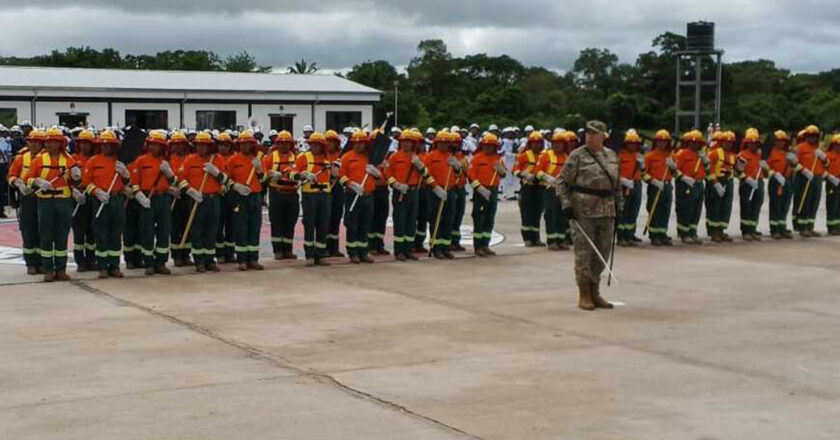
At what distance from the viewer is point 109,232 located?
50.3ft

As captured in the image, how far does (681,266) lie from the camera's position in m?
17.1

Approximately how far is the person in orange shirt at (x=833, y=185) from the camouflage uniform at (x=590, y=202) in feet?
32.0

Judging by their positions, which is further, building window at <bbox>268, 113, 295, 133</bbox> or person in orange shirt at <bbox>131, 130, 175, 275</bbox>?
building window at <bbox>268, 113, 295, 133</bbox>

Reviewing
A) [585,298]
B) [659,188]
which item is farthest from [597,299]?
[659,188]

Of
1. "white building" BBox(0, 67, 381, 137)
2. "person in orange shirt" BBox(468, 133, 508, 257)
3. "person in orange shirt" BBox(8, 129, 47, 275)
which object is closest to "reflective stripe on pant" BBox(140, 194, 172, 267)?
"person in orange shirt" BBox(8, 129, 47, 275)

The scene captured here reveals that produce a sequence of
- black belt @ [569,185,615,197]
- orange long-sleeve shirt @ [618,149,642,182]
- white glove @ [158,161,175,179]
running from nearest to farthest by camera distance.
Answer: black belt @ [569,185,615,197]
white glove @ [158,161,175,179]
orange long-sleeve shirt @ [618,149,642,182]

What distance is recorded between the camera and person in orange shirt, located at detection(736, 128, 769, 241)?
2077 centimetres

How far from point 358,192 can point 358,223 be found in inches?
21.6

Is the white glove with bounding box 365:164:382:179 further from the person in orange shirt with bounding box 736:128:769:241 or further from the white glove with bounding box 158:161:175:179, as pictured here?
the person in orange shirt with bounding box 736:128:769:241

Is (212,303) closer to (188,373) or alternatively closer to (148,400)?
(188,373)

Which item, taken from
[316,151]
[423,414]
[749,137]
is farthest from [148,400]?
[749,137]

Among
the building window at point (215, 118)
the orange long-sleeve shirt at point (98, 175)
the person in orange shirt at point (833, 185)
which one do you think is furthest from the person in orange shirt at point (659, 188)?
the building window at point (215, 118)

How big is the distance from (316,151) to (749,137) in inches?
326

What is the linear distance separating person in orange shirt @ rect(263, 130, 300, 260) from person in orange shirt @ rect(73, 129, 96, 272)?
242cm
